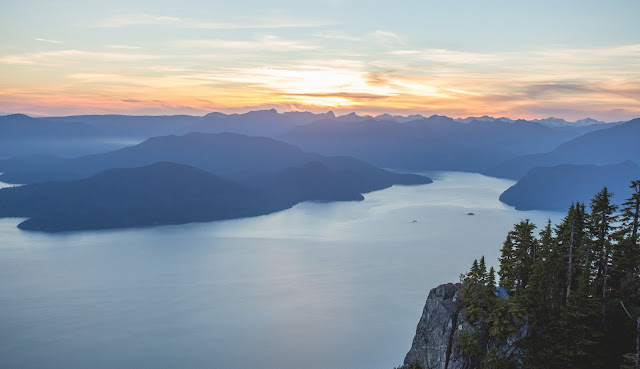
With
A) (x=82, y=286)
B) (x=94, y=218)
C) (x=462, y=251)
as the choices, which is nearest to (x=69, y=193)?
(x=94, y=218)

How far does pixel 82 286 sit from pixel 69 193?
92.0m

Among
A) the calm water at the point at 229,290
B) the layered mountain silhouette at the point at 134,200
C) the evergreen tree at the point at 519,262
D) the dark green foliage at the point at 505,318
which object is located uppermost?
the evergreen tree at the point at 519,262

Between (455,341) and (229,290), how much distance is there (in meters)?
60.3

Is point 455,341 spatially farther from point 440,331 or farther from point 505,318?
point 505,318

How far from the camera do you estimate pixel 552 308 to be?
3119 centimetres

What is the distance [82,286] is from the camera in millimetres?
90688

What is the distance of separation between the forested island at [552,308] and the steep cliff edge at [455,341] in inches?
2.5

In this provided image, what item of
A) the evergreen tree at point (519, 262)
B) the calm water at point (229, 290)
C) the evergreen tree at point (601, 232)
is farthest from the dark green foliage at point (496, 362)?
the calm water at point (229, 290)

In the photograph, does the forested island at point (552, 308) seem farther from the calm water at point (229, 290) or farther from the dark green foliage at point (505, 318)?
the calm water at point (229, 290)

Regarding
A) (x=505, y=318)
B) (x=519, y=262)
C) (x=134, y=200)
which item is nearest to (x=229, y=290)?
(x=519, y=262)

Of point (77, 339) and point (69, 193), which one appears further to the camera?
point (69, 193)

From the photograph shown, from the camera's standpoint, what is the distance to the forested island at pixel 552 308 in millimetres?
29766

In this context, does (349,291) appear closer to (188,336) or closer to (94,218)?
(188,336)

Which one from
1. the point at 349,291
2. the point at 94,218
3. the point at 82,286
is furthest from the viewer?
the point at 94,218
